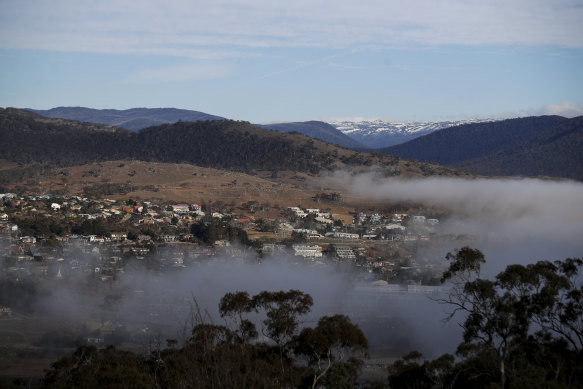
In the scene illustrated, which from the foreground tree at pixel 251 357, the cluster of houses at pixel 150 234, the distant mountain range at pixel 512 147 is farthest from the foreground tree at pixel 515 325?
the distant mountain range at pixel 512 147

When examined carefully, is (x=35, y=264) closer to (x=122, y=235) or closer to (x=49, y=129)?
(x=122, y=235)

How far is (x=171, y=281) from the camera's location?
122 ft

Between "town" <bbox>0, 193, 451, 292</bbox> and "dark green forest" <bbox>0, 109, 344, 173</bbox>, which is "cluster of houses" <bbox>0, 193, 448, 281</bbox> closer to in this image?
"town" <bbox>0, 193, 451, 292</bbox>

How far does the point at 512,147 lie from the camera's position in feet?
420

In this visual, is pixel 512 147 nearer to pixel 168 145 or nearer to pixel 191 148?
pixel 191 148

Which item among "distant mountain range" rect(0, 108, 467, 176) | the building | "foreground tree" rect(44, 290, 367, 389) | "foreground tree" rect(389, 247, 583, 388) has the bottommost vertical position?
the building

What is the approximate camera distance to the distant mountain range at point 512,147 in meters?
104

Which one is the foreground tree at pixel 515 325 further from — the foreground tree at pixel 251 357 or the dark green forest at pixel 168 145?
the dark green forest at pixel 168 145

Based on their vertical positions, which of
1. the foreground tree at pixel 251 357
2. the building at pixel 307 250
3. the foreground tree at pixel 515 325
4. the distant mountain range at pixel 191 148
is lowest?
the building at pixel 307 250

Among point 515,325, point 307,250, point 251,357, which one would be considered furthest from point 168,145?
point 515,325

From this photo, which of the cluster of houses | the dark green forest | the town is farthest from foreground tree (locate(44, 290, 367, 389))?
the dark green forest

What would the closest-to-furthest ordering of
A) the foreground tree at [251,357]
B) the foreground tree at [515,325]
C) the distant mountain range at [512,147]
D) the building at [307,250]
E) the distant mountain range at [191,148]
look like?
the foreground tree at [251,357], the foreground tree at [515,325], the building at [307,250], the distant mountain range at [191,148], the distant mountain range at [512,147]

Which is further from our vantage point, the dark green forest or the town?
the dark green forest

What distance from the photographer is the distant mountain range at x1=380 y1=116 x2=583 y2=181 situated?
103500 millimetres
